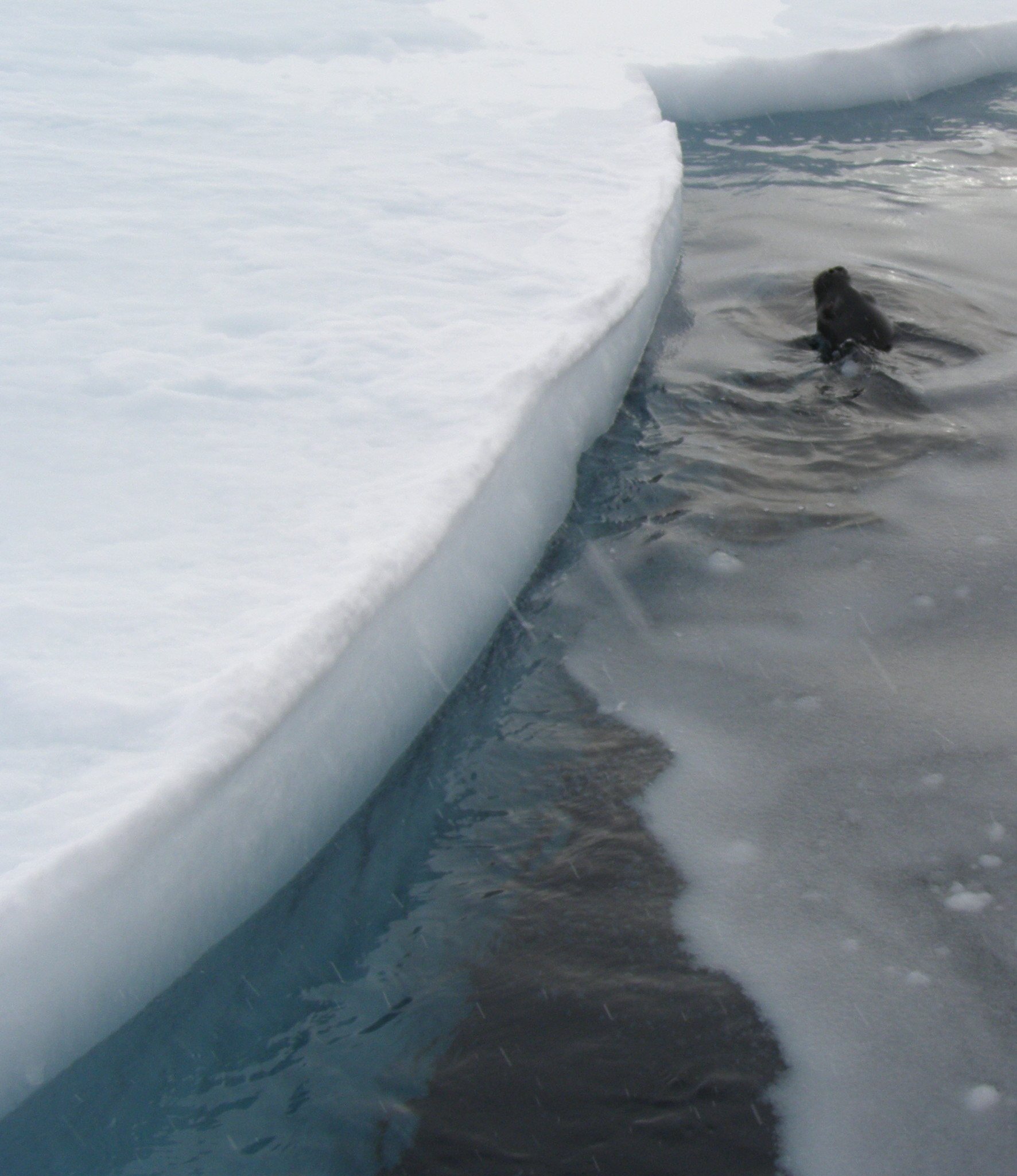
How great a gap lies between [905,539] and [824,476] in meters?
0.43

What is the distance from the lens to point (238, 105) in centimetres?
636

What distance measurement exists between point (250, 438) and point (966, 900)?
204 centimetres

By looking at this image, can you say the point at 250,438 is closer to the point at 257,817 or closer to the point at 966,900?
the point at 257,817

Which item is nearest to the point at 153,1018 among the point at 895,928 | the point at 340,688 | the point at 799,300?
the point at 340,688

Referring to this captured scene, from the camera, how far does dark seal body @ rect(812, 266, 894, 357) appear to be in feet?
14.7

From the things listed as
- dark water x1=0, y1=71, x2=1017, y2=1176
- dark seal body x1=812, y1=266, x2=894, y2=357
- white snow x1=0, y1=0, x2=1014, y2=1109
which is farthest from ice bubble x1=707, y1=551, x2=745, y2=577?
dark seal body x1=812, y1=266, x2=894, y2=357

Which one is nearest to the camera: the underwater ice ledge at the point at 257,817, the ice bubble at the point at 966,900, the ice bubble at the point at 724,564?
the underwater ice ledge at the point at 257,817

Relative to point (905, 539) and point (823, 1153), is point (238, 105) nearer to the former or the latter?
point (905, 539)

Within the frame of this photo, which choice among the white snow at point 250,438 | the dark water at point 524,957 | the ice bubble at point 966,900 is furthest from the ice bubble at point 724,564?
Answer: the ice bubble at point 966,900

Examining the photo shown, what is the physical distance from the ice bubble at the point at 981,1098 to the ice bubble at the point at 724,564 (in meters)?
1.68

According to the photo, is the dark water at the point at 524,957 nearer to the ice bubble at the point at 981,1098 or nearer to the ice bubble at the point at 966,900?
the ice bubble at the point at 981,1098

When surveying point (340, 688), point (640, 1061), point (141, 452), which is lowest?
point (640, 1061)

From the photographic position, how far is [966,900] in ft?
7.65

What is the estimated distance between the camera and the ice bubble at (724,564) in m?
3.43
